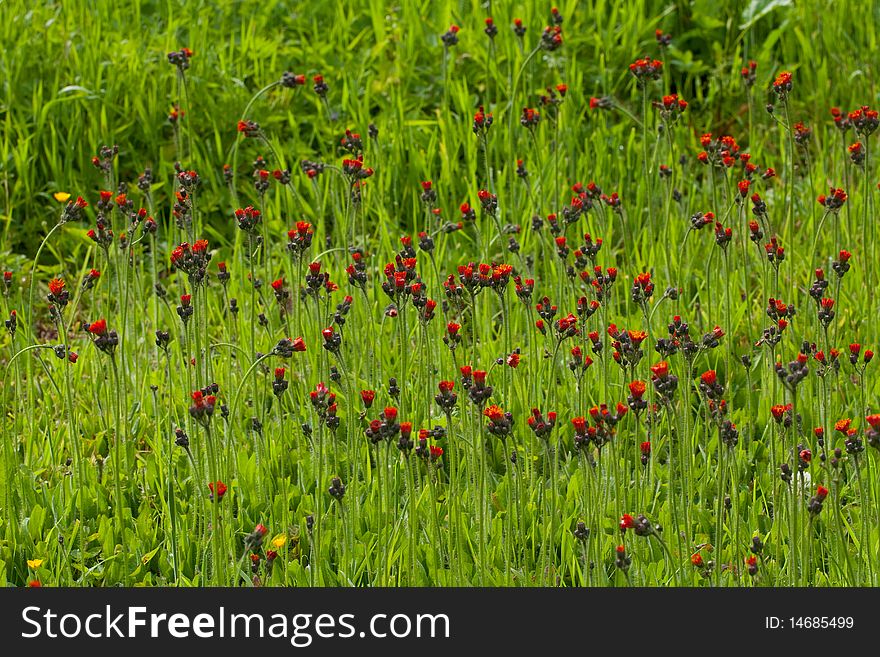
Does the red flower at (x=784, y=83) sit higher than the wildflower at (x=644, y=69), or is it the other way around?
the wildflower at (x=644, y=69)

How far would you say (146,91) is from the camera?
589 cm

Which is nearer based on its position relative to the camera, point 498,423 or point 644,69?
point 498,423

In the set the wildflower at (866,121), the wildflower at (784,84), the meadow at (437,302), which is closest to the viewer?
the meadow at (437,302)

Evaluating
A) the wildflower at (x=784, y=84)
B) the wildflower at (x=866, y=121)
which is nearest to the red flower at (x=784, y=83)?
the wildflower at (x=784, y=84)

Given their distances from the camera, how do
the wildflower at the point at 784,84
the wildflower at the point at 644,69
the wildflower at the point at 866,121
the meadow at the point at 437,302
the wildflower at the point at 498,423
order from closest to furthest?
the wildflower at the point at 498,423, the meadow at the point at 437,302, the wildflower at the point at 784,84, the wildflower at the point at 866,121, the wildflower at the point at 644,69

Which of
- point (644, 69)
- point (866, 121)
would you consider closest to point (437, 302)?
point (644, 69)

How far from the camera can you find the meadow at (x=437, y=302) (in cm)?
311

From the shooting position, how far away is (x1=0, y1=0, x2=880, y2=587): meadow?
122 inches

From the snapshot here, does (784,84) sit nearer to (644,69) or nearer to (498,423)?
(644,69)

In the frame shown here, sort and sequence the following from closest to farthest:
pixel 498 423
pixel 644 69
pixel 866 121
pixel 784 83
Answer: pixel 498 423
pixel 784 83
pixel 866 121
pixel 644 69

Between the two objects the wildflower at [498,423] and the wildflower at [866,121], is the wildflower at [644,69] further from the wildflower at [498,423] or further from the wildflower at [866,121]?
the wildflower at [498,423]

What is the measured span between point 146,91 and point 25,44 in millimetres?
634

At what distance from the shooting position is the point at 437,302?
14.2ft

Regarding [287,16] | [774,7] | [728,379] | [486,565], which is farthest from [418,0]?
[486,565]
